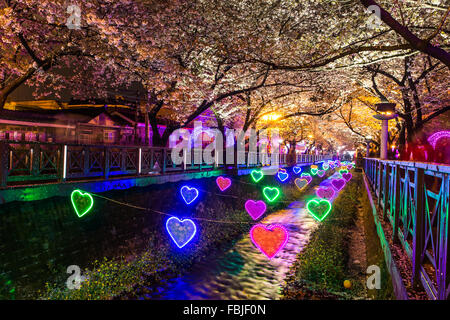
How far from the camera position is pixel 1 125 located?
93.1ft

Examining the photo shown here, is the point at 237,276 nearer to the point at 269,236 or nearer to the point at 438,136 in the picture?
the point at 269,236

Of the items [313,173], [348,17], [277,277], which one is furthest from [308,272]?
[313,173]

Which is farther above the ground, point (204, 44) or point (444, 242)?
point (204, 44)

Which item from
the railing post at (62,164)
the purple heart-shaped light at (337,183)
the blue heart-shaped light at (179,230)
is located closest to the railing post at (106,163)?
the railing post at (62,164)

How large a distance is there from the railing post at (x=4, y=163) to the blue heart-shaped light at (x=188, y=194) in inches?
308

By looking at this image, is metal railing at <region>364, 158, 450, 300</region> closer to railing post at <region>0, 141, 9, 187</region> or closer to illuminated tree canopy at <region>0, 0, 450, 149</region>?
illuminated tree canopy at <region>0, 0, 450, 149</region>

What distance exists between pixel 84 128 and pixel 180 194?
23.8m

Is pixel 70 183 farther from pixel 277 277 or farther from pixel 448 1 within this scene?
pixel 448 1

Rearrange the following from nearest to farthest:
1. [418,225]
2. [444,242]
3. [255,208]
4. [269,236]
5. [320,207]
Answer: [444,242], [418,225], [269,236], [320,207], [255,208]

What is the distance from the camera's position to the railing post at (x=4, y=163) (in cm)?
802

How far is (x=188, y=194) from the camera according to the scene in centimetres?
1504

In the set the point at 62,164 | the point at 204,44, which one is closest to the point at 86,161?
the point at 62,164

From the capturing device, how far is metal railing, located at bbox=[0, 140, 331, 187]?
28.7 ft

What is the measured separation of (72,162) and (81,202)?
6.18 feet
